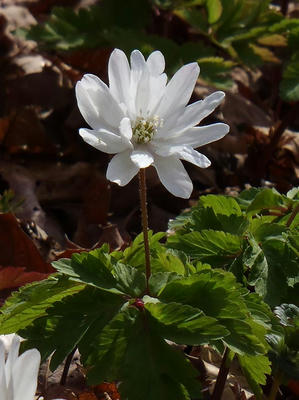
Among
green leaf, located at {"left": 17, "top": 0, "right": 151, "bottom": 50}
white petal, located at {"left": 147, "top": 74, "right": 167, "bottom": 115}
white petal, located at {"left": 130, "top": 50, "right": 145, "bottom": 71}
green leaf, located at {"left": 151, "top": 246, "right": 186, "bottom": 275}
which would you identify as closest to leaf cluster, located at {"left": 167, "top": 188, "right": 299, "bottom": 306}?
green leaf, located at {"left": 151, "top": 246, "right": 186, "bottom": 275}

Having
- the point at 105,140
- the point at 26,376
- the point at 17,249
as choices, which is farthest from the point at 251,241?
the point at 17,249

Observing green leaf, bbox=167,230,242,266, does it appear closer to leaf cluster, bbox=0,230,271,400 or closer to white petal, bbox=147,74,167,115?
leaf cluster, bbox=0,230,271,400

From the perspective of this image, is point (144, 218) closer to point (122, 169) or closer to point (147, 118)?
point (122, 169)

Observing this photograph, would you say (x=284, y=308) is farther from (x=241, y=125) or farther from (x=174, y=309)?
(x=241, y=125)

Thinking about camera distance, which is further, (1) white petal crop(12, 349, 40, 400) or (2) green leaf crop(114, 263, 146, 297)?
(2) green leaf crop(114, 263, 146, 297)

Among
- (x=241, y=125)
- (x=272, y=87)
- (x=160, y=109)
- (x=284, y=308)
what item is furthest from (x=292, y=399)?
(x=272, y=87)

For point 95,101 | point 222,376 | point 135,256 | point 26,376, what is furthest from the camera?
point 222,376
